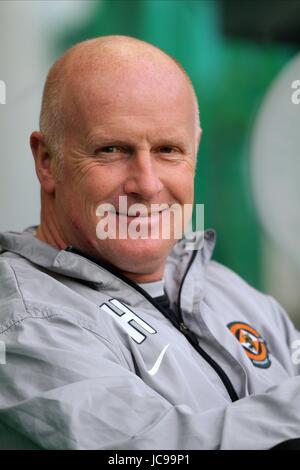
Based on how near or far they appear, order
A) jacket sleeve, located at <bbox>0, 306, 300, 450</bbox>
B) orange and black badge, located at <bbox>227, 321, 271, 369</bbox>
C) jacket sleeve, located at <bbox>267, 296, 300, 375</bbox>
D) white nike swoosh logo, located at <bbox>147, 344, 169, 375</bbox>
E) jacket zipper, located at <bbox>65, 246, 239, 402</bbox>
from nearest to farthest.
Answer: jacket sleeve, located at <bbox>0, 306, 300, 450</bbox> → white nike swoosh logo, located at <bbox>147, 344, 169, 375</bbox> → jacket zipper, located at <bbox>65, 246, 239, 402</bbox> → orange and black badge, located at <bbox>227, 321, 271, 369</bbox> → jacket sleeve, located at <bbox>267, 296, 300, 375</bbox>

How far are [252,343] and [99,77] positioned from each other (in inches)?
29.5

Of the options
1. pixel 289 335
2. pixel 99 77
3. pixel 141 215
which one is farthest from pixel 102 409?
pixel 289 335

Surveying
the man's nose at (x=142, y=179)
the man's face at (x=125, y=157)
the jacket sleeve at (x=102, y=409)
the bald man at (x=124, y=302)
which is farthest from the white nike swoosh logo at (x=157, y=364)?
the man's nose at (x=142, y=179)

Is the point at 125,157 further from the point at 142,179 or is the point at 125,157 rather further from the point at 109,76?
the point at 109,76

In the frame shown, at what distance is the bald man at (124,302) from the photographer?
1094mm

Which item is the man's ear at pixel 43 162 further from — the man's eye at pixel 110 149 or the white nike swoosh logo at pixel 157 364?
the white nike swoosh logo at pixel 157 364

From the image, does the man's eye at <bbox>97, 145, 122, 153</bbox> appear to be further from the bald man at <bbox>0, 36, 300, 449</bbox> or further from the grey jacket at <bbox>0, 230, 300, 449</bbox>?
the grey jacket at <bbox>0, 230, 300, 449</bbox>

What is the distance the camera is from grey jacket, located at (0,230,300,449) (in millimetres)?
1078

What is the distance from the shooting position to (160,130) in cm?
148

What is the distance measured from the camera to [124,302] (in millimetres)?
1467

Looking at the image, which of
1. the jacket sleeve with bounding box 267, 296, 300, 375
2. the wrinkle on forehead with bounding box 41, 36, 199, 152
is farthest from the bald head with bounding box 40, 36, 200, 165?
the jacket sleeve with bounding box 267, 296, 300, 375
